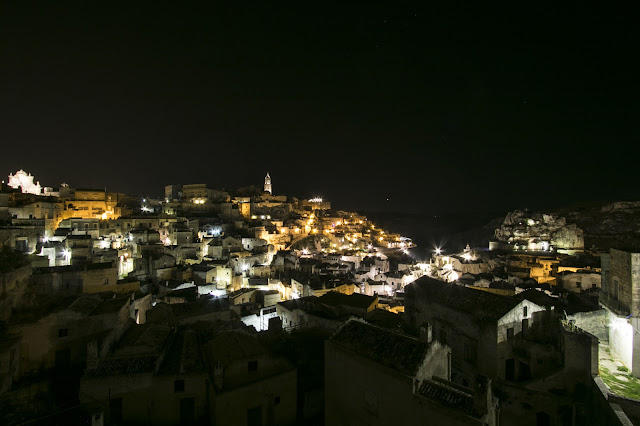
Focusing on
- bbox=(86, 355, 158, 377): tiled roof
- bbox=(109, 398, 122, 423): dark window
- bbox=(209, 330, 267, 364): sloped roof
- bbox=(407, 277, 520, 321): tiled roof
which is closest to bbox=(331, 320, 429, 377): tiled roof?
bbox=(209, 330, 267, 364): sloped roof

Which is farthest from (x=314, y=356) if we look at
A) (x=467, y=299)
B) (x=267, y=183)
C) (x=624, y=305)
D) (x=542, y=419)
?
(x=267, y=183)

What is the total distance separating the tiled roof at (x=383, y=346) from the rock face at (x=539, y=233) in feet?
140

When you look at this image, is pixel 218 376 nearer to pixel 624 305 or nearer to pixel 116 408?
pixel 116 408

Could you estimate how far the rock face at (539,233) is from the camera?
41156mm

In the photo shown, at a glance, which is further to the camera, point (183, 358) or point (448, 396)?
point (183, 358)

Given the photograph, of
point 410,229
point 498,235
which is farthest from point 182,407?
point 410,229

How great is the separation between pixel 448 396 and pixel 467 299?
654 centimetres

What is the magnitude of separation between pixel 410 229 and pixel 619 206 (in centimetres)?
5838

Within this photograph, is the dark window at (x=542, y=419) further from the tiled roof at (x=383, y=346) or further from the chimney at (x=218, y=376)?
the chimney at (x=218, y=376)

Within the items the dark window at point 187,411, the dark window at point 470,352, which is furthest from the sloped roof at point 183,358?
the dark window at point 470,352

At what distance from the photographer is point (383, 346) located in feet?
27.7

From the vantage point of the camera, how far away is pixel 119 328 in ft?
39.2

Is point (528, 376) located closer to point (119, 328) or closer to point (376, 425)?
point (376, 425)

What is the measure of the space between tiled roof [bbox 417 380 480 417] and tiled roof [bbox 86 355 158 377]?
7.61 metres
